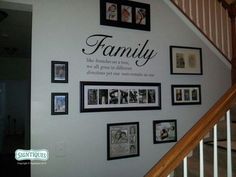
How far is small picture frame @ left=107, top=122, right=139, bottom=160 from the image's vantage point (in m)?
2.62

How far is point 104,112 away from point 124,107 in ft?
0.82

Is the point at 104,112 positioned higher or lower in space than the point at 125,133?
higher

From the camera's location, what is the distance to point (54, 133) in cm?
238

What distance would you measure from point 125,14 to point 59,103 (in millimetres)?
1300

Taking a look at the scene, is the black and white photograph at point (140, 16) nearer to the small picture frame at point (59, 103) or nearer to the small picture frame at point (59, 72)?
the small picture frame at point (59, 72)

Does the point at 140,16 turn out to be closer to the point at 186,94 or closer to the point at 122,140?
the point at 186,94

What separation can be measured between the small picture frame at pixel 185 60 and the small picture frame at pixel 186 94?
0.62 ft

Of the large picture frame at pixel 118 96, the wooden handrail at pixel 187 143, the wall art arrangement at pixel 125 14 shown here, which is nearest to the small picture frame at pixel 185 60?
the large picture frame at pixel 118 96

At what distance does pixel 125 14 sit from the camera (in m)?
2.78

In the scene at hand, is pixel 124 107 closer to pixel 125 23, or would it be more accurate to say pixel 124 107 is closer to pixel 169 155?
pixel 125 23

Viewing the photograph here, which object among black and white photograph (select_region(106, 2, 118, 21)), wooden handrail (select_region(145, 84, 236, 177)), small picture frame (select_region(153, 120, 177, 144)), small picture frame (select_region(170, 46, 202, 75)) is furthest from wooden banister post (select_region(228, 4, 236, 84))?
wooden handrail (select_region(145, 84, 236, 177))

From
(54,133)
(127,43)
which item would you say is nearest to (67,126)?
(54,133)

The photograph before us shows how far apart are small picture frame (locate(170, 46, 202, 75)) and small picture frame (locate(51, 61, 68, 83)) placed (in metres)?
1.35

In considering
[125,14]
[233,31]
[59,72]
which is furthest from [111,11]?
[233,31]
